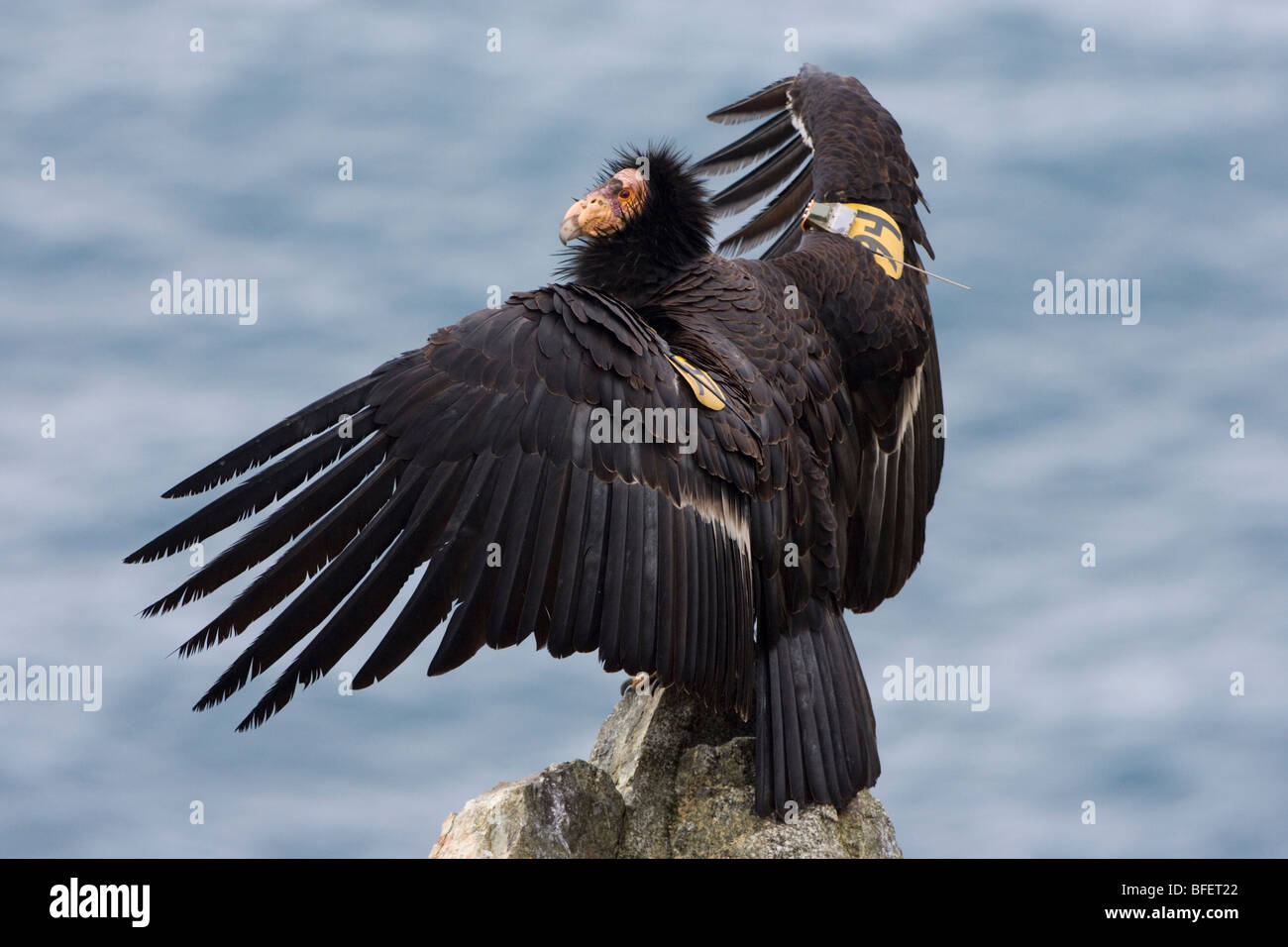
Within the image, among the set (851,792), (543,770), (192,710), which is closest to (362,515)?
(192,710)

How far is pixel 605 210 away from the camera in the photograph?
856 cm

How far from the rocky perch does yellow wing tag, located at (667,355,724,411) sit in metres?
1.75

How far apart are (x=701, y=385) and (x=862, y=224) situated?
2894 mm

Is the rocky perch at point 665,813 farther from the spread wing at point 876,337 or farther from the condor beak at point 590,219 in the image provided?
the condor beak at point 590,219

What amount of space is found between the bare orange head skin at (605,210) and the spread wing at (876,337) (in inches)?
40.2

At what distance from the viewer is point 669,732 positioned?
8.08m

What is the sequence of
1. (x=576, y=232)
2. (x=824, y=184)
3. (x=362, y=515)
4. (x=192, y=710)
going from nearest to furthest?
1. (x=192, y=710)
2. (x=362, y=515)
3. (x=576, y=232)
4. (x=824, y=184)

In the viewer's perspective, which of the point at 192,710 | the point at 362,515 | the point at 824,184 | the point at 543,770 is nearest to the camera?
the point at 192,710

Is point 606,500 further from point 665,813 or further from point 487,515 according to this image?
point 665,813

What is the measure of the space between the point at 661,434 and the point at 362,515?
4.81 ft

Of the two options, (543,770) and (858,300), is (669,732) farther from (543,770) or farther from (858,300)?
(858,300)

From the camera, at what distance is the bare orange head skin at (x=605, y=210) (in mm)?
8555

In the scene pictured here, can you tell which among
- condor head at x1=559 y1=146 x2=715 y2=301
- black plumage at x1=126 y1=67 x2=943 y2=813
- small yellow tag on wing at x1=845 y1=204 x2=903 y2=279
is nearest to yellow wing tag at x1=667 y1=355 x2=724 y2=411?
black plumage at x1=126 y1=67 x2=943 y2=813

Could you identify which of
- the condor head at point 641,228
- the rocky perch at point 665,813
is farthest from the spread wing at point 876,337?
the rocky perch at point 665,813
